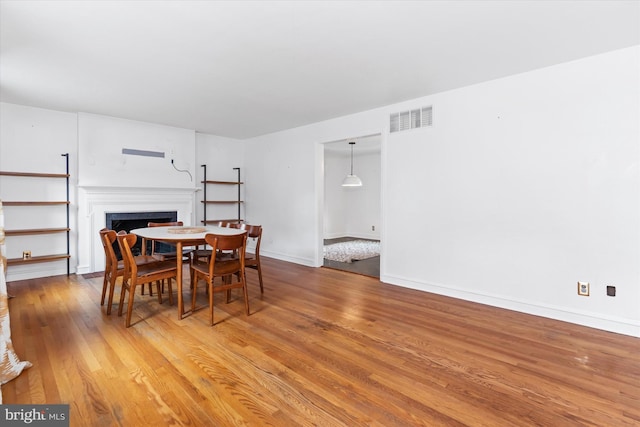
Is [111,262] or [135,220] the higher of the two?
[135,220]

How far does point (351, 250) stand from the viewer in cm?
704

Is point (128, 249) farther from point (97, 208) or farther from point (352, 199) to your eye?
point (352, 199)

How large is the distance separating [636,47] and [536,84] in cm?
71

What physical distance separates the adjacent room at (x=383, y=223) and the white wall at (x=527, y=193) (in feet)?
0.06

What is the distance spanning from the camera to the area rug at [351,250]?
20.4 ft

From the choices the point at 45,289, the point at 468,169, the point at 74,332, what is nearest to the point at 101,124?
the point at 45,289

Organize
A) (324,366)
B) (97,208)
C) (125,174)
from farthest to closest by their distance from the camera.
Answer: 1. (125,174)
2. (97,208)
3. (324,366)

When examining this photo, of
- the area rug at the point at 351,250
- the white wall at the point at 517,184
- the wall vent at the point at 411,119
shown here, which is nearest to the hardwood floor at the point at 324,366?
the white wall at the point at 517,184

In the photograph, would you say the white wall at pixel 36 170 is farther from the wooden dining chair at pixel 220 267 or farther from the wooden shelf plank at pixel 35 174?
the wooden dining chair at pixel 220 267

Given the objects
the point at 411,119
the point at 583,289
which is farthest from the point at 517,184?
the point at 411,119

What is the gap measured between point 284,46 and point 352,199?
22.8ft

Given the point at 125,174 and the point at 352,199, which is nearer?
the point at 125,174

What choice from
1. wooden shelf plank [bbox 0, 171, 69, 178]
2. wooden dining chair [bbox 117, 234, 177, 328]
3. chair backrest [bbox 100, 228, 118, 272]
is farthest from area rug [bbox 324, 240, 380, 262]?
wooden shelf plank [bbox 0, 171, 69, 178]

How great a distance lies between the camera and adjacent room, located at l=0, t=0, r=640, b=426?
1952 millimetres
